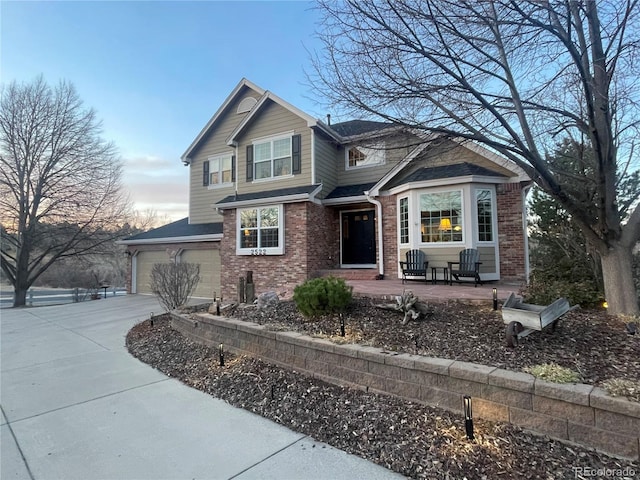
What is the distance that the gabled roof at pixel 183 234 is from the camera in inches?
510

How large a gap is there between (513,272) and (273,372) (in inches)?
278

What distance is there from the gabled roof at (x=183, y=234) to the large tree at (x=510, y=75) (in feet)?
30.9

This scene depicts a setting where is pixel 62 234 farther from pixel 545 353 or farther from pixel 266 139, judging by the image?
pixel 545 353

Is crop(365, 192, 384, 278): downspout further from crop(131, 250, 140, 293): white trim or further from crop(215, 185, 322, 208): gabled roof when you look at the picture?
crop(131, 250, 140, 293): white trim

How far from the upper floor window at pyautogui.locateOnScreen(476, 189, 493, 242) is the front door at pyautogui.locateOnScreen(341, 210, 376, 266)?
3.69 metres

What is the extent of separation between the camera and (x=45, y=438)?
3.05m

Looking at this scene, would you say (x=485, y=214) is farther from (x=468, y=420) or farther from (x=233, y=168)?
(x=233, y=168)

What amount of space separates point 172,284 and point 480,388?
7373mm

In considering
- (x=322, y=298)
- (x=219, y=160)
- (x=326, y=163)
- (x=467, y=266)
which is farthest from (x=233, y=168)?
(x=322, y=298)

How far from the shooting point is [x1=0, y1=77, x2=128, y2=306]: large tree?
15578 millimetres

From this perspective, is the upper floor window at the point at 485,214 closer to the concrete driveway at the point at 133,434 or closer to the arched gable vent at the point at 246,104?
the concrete driveway at the point at 133,434

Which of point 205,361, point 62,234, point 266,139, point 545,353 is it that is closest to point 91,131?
point 62,234

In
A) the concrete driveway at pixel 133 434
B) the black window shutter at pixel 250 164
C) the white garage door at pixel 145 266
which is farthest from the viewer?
the white garage door at pixel 145 266

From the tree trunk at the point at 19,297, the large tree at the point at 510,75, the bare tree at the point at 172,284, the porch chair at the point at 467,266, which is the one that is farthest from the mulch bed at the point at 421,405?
the tree trunk at the point at 19,297
